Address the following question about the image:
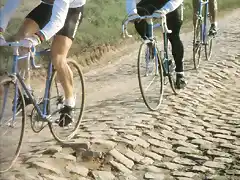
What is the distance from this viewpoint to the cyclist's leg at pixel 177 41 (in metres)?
7.05

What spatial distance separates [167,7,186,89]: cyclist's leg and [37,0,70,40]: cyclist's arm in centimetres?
269

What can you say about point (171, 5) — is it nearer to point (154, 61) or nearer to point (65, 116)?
point (154, 61)

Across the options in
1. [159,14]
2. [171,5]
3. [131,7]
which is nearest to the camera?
[131,7]

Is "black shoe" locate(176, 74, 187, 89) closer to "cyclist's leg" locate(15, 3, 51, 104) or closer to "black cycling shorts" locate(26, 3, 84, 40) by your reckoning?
"black cycling shorts" locate(26, 3, 84, 40)

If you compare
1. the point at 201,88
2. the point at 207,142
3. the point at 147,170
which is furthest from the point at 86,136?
the point at 201,88

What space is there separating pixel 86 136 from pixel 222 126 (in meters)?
2.14

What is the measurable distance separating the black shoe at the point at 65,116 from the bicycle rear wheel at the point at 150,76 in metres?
1.45

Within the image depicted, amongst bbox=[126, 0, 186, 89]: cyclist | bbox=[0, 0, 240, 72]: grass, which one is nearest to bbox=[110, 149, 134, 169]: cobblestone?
bbox=[126, 0, 186, 89]: cyclist

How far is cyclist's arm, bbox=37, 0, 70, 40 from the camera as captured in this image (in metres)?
4.50

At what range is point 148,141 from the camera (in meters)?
5.95

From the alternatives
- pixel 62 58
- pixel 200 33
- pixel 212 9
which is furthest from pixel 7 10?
pixel 212 9

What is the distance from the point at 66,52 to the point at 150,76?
212 centimetres

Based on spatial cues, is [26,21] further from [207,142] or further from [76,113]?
[207,142]

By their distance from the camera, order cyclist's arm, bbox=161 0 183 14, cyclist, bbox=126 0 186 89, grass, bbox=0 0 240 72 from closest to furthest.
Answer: cyclist, bbox=126 0 186 89 → cyclist's arm, bbox=161 0 183 14 → grass, bbox=0 0 240 72
